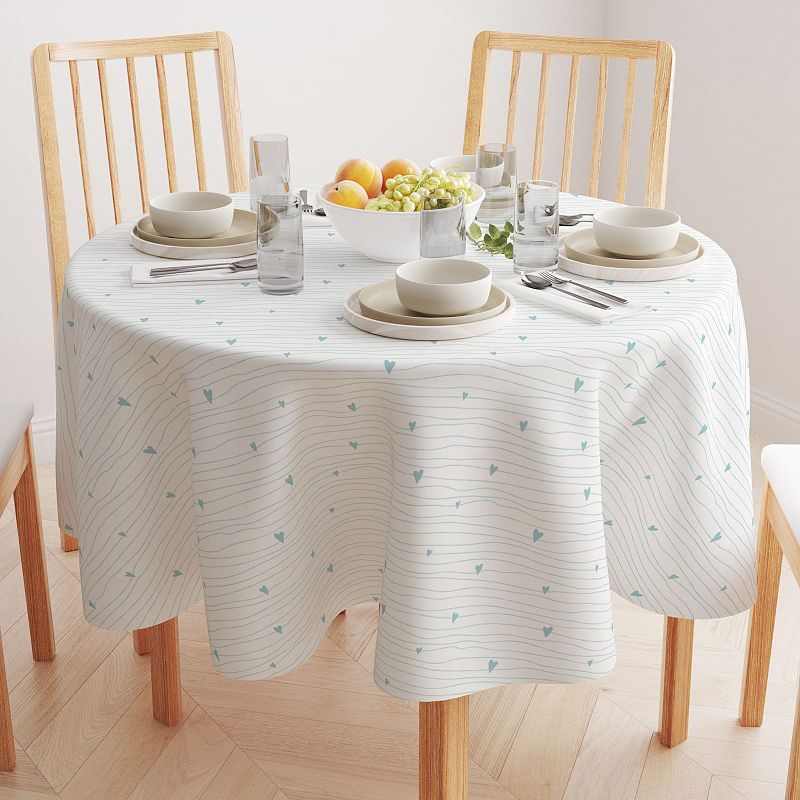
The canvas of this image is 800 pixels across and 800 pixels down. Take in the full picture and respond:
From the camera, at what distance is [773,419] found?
295 cm

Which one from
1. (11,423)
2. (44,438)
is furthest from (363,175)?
(44,438)

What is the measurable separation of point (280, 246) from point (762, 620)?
1002 mm

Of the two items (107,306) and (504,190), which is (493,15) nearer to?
(504,190)

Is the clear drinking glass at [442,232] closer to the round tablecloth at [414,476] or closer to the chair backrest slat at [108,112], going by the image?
the round tablecloth at [414,476]

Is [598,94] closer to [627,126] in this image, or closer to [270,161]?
[627,126]

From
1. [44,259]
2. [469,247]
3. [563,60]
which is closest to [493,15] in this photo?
[563,60]

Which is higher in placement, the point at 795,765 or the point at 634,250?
the point at 634,250

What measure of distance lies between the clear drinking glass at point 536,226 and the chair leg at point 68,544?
1.40 m

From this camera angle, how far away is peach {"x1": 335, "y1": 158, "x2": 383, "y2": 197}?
1.60 m

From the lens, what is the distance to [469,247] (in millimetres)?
1703

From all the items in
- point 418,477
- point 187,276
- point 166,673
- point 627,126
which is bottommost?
point 166,673

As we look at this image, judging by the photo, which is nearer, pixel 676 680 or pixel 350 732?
pixel 676 680

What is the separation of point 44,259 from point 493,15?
5.04 ft

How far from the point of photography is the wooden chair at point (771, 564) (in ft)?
4.88
